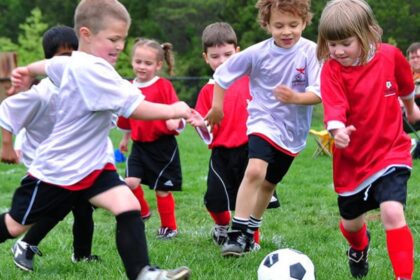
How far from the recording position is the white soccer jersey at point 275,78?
17.1 feet

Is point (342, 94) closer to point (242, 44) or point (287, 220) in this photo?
point (287, 220)

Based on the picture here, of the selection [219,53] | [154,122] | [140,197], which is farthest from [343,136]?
[140,197]

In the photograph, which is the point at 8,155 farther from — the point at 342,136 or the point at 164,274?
the point at 342,136

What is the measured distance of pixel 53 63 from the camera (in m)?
4.31

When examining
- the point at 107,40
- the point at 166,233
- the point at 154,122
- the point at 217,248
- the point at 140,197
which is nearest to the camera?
the point at 107,40

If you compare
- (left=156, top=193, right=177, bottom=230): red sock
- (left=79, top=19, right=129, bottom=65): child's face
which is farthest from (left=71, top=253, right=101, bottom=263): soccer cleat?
(left=79, top=19, right=129, bottom=65): child's face

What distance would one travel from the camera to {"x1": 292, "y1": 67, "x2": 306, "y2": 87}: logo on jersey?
521 cm

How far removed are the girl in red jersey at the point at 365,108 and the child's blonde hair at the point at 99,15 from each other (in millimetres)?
1091

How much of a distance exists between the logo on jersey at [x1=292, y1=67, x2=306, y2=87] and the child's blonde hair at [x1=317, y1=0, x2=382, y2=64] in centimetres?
98

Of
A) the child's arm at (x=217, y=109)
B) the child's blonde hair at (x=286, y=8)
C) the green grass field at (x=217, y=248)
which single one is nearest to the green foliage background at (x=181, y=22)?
the green grass field at (x=217, y=248)

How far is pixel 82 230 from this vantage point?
5027 mm

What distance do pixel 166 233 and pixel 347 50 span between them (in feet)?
9.38

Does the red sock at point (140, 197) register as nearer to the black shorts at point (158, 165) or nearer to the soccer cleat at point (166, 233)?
the black shorts at point (158, 165)

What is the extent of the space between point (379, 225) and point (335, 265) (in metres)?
1.73
